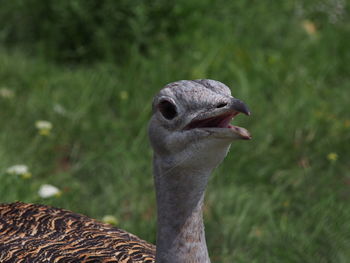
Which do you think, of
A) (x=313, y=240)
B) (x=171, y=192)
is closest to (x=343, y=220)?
(x=313, y=240)

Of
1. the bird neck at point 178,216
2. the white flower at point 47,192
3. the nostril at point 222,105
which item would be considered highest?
the nostril at point 222,105

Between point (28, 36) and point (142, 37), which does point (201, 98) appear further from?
point (28, 36)

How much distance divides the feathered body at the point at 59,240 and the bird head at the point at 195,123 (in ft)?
1.77

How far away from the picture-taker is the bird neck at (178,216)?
2.05m

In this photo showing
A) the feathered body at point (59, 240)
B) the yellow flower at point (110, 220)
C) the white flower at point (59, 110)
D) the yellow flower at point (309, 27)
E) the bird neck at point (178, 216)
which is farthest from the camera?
the yellow flower at point (309, 27)

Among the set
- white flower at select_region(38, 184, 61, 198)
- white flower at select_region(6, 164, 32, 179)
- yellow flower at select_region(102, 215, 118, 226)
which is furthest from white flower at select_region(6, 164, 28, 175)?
yellow flower at select_region(102, 215, 118, 226)

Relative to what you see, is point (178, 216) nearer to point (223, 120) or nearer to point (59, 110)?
point (223, 120)

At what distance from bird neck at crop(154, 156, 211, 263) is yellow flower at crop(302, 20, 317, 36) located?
405 centimetres

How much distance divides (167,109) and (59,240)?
31.5 inches

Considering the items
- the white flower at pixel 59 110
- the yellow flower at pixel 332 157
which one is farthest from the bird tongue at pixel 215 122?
the white flower at pixel 59 110

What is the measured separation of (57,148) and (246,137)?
8.37 ft

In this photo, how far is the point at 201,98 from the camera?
194 centimetres

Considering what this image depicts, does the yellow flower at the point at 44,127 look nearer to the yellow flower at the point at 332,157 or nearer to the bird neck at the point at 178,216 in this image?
the yellow flower at the point at 332,157

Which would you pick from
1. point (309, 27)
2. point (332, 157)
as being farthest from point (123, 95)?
point (309, 27)
